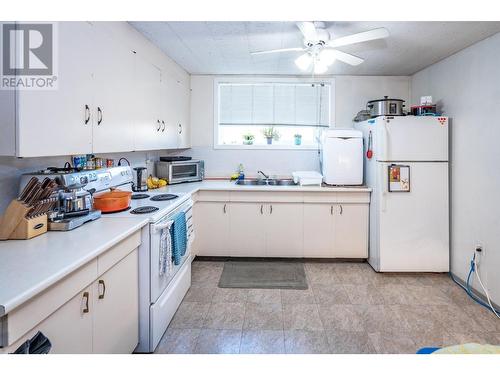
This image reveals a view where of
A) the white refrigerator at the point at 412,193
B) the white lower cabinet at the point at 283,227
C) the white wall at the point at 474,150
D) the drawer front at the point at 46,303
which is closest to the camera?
the drawer front at the point at 46,303

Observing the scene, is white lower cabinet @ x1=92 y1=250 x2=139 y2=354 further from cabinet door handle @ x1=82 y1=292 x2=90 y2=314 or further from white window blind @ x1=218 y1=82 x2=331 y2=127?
white window blind @ x1=218 y1=82 x2=331 y2=127

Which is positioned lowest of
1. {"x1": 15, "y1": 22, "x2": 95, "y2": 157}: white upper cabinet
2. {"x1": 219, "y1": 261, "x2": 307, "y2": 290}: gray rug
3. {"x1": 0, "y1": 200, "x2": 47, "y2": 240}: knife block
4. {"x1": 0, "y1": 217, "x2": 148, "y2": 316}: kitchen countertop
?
{"x1": 219, "y1": 261, "x2": 307, "y2": 290}: gray rug

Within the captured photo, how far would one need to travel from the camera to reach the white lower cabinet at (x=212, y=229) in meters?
3.69

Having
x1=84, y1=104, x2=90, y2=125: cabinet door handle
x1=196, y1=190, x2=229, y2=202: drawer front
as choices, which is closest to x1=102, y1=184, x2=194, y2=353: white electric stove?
x1=84, y1=104, x2=90, y2=125: cabinet door handle

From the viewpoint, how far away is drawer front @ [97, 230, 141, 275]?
1513mm

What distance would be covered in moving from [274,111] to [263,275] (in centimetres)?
225

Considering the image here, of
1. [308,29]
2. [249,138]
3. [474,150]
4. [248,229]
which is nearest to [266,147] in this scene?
[249,138]

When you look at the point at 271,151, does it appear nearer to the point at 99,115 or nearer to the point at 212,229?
the point at 212,229

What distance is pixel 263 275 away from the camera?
334cm

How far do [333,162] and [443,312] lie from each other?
73.0 inches

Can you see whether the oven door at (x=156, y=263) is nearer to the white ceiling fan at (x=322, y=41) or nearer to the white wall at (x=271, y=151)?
the white ceiling fan at (x=322, y=41)

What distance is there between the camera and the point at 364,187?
363 centimetres

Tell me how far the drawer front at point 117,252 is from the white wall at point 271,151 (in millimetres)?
2570

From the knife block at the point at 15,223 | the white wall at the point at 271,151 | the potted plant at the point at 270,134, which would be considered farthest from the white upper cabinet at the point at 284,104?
the knife block at the point at 15,223
